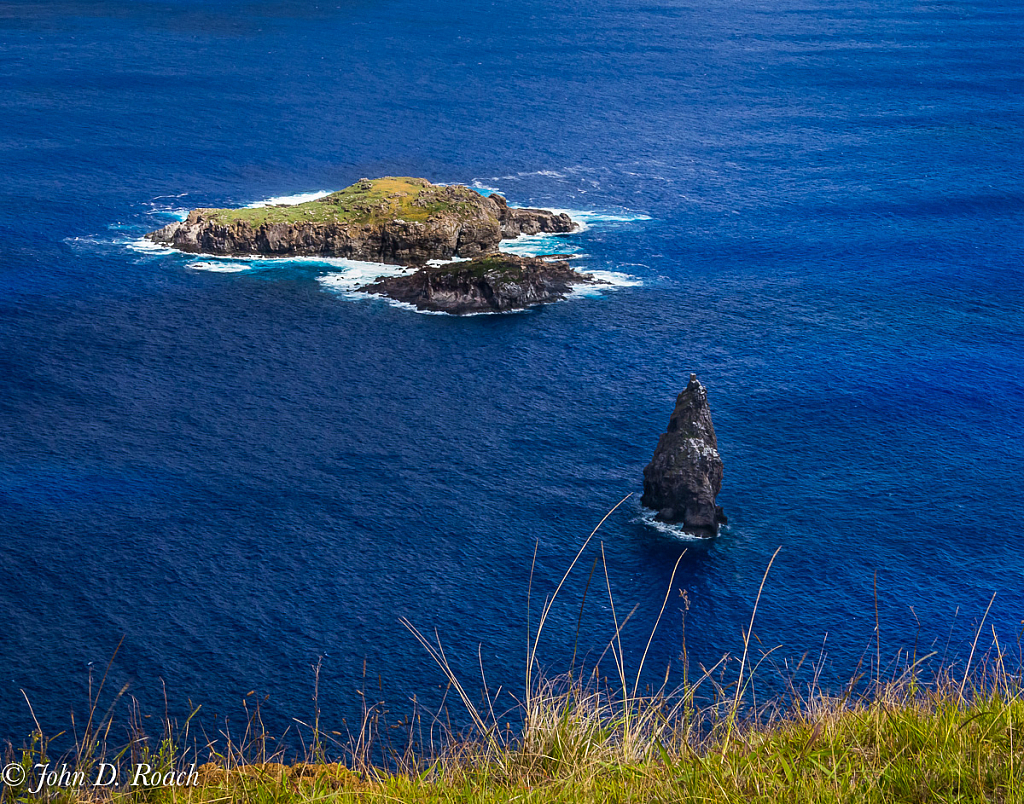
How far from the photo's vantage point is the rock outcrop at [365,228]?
547 ft

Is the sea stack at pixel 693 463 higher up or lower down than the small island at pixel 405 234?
lower down

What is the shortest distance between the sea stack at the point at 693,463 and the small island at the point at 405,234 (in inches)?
2327

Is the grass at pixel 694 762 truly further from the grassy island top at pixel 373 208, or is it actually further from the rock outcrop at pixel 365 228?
the grassy island top at pixel 373 208

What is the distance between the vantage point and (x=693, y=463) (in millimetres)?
97375

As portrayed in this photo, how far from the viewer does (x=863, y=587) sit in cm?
9144

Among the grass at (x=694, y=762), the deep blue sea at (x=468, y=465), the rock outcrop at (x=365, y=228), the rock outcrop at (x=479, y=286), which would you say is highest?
the rock outcrop at (x=365, y=228)

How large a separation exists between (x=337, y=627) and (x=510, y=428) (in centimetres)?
3934

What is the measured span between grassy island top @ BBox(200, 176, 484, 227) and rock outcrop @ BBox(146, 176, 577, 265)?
158mm

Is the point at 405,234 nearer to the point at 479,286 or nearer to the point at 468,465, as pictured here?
the point at 479,286

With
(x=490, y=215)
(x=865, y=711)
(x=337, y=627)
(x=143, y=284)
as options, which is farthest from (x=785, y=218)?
(x=865, y=711)

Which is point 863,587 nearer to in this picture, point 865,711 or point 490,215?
point 865,711

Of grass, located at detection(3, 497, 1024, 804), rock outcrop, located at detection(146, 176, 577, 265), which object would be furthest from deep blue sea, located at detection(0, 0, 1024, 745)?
grass, located at detection(3, 497, 1024, 804)

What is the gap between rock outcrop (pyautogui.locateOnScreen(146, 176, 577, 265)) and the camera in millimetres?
166750

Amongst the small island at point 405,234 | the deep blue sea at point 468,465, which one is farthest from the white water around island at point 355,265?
the small island at point 405,234
